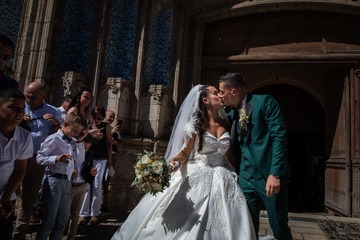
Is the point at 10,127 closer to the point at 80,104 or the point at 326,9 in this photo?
the point at 80,104

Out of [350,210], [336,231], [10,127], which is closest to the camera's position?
[10,127]

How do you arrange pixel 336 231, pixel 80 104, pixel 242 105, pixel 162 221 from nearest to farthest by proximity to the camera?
pixel 162 221 → pixel 242 105 → pixel 80 104 → pixel 336 231

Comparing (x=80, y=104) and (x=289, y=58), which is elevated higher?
(x=289, y=58)

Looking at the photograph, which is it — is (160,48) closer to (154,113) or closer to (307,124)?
(154,113)

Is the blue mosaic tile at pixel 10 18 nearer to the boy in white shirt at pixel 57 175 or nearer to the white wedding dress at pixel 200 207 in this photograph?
the boy in white shirt at pixel 57 175

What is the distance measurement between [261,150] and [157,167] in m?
0.91

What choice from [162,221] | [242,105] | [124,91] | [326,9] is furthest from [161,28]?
[162,221]

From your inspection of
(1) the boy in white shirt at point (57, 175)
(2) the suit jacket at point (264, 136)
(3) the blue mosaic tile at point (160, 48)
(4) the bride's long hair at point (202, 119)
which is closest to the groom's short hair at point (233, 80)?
(2) the suit jacket at point (264, 136)

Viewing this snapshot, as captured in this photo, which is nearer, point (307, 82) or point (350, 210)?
point (350, 210)

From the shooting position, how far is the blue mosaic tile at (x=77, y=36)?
591 cm

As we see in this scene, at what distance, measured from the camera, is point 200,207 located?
8.54ft

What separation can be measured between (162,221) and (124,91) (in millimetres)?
3669

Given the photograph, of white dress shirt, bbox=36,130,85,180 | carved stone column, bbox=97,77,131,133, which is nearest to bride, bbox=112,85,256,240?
white dress shirt, bbox=36,130,85,180

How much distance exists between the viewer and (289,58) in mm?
6496
